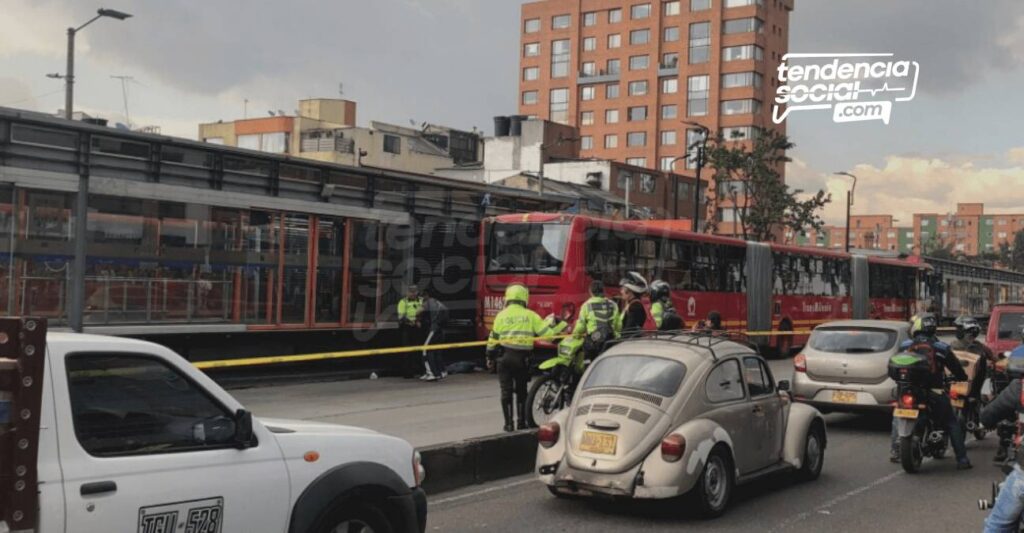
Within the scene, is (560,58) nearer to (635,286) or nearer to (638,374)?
(635,286)

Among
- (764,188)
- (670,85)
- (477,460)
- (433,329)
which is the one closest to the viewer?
(477,460)

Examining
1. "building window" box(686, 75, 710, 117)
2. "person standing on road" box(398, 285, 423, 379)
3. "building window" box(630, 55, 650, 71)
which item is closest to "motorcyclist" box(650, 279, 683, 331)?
"person standing on road" box(398, 285, 423, 379)

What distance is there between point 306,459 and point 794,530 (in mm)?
4172

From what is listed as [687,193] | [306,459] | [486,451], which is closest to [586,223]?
[486,451]

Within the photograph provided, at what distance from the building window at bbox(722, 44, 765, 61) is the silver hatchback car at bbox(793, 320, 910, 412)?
81.2 metres

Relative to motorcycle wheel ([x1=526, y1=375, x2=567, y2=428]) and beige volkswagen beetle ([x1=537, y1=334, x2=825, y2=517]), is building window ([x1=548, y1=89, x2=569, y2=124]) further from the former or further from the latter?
beige volkswagen beetle ([x1=537, y1=334, x2=825, y2=517])

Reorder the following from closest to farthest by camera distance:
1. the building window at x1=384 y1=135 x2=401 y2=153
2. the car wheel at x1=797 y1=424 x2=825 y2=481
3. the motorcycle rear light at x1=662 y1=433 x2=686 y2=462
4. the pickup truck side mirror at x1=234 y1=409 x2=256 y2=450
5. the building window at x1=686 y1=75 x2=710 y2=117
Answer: the pickup truck side mirror at x1=234 y1=409 x2=256 y2=450, the motorcycle rear light at x1=662 y1=433 x2=686 y2=462, the car wheel at x1=797 y1=424 x2=825 y2=481, the building window at x1=384 y1=135 x2=401 y2=153, the building window at x1=686 y1=75 x2=710 y2=117

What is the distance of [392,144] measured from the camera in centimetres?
6781

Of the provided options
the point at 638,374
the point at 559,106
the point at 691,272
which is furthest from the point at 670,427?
the point at 559,106

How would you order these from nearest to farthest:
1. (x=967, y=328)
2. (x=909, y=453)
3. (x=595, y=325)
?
(x=909, y=453), (x=595, y=325), (x=967, y=328)

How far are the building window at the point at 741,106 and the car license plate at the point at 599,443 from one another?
3456 inches

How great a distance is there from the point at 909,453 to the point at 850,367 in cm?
331

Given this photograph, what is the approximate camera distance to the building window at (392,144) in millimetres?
67500

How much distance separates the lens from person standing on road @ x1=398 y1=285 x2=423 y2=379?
1862 cm
